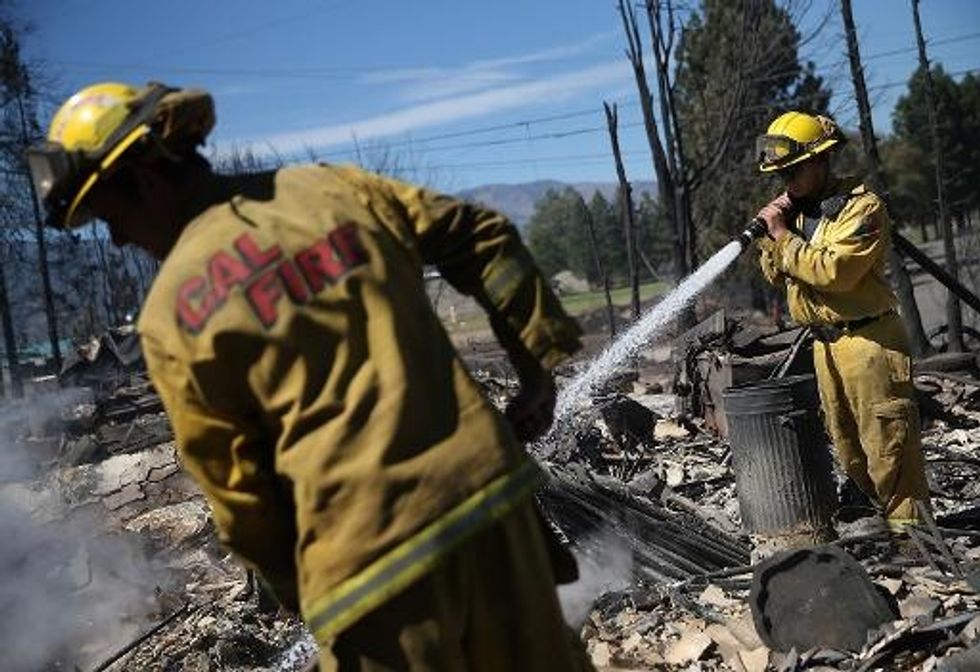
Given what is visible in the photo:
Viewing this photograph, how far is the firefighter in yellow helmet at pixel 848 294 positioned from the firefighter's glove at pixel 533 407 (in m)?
2.85

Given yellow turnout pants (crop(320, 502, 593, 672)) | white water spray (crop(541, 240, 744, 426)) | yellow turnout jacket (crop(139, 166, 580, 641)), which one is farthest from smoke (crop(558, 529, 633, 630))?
yellow turnout jacket (crop(139, 166, 580, 641))

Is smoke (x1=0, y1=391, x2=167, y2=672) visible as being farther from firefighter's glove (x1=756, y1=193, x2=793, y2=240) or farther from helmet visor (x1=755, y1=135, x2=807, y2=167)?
helmet visor (x1=755, y1=135, x2=807, y2=167)

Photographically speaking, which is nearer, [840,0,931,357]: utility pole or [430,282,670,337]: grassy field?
[840,0,931,357]: utility pole

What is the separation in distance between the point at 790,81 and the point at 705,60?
2.44 metres

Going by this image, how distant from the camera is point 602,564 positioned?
211 inches

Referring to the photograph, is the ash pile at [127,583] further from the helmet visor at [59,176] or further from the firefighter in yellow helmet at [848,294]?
the helmet visor at [59,176]

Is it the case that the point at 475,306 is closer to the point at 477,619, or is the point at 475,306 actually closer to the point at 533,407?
the point at 533,407

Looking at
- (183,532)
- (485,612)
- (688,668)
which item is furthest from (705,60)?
(485,612)

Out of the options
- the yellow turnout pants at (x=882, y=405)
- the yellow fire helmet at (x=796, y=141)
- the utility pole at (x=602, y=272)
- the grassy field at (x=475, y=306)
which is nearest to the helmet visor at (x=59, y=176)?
the yellow fire helmet at (x=796, y=141)

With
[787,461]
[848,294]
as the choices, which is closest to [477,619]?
[848,294]

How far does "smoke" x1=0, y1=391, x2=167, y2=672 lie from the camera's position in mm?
6301

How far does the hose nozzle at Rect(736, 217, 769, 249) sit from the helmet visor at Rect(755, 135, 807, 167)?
0.30 m

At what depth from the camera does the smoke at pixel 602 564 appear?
522 centimetres

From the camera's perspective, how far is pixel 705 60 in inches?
1192
